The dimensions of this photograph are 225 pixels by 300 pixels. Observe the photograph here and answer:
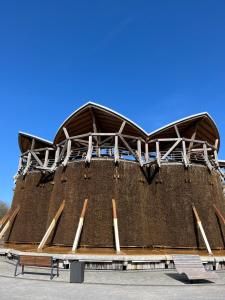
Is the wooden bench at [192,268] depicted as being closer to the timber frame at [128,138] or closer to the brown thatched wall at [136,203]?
the brown thatched wall at [136,203]

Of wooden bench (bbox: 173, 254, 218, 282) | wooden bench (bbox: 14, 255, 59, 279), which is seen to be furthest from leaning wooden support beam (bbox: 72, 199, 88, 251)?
wooden bench (bbox: 173, 254, 218, 282)

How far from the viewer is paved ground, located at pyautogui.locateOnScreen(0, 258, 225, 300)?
12148mm

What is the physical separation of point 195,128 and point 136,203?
531 inches

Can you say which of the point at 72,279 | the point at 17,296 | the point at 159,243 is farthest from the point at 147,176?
the point at 17,296

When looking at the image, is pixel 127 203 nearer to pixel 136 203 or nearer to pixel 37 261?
pixel 136 203

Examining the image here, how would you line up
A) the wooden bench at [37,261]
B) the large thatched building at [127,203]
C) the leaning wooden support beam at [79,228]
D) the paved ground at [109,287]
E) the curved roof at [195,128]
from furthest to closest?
the curved roof at [195,128] < the large thatched building at [127,203] < the leaning wooden support beam at [79,228] < the wooden bench at [37,261] < the paved ground at [109,287]

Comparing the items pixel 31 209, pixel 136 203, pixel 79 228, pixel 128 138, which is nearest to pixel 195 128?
pixel 128 138

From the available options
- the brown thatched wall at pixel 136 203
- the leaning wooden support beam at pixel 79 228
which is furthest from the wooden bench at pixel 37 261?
the brown thatched wall at pixel 136 203

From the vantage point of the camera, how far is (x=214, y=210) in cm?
2861

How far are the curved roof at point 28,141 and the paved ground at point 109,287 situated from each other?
76.8 ft

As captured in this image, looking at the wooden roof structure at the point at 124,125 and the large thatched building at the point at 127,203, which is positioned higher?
the wooden roof structure at the point at 124,125

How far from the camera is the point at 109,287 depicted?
14.3 meters

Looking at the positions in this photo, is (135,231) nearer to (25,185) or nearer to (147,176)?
(147,176)

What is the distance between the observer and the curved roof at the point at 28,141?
4012 cm
